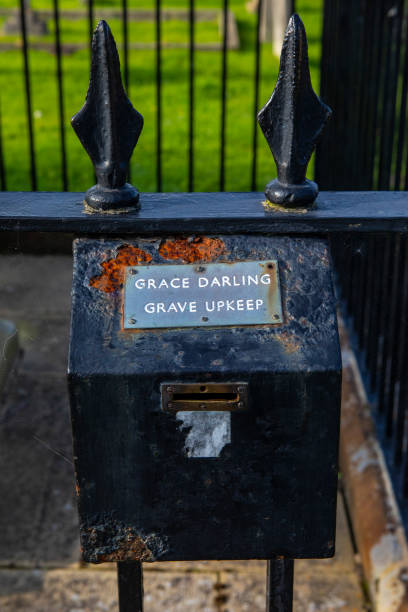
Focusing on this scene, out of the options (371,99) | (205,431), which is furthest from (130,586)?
(371,99)

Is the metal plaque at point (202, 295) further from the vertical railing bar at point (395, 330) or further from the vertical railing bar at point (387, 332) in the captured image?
the vertical railing bar at point (387, 332)

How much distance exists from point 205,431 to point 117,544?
11.9 inches

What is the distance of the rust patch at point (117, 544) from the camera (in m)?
1.49

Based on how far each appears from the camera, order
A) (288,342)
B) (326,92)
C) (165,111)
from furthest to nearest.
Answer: (165,111)
(326,92)
(288,342)

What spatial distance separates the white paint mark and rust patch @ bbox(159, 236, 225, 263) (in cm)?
30

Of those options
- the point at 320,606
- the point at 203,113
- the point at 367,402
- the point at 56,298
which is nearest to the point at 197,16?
the point at 203,113

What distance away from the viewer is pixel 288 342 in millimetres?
1408

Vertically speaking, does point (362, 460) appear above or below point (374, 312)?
below

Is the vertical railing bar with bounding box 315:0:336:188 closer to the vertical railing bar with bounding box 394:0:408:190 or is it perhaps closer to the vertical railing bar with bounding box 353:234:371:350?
the vertical railing bar with bounding box 353:234:371:350

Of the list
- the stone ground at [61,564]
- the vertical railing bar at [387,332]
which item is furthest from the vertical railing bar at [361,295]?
the stone ground at [61,564]

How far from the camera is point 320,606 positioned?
8.45 feet

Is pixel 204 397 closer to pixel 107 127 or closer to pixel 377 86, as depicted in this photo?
pixel 107 127

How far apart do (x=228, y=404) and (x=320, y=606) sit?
1486 millimetres

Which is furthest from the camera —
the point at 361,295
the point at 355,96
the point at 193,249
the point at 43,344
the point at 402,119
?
the point at 43,344
